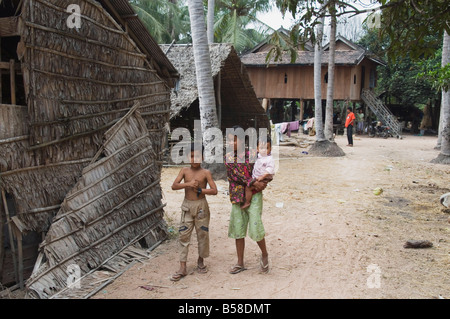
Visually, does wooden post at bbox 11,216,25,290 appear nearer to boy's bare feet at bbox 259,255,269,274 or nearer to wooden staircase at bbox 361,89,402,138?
boy's bare feet at bbox 259,255,269,274

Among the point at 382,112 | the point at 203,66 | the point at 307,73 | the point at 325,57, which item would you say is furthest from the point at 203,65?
the point at 382,112

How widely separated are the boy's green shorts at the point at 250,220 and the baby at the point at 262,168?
83 millimetres

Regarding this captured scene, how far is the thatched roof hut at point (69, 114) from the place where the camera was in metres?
4.11

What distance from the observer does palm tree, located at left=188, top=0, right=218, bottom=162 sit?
8.96m

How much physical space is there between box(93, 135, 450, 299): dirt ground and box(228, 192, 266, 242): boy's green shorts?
0.48m

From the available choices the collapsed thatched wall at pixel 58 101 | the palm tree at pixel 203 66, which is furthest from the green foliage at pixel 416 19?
the collapsed thatched wall at pixel 58 101

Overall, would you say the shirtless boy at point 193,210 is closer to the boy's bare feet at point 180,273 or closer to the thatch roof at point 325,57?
the boy's bare feet at point 180,273

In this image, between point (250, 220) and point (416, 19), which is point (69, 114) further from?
point (416, 19)

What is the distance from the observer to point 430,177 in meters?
11.2

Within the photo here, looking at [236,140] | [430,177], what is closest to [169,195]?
[236,140]

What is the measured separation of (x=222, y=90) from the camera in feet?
49.1

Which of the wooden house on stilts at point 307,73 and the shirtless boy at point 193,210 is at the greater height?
the wooden house on stilts at point 307,73

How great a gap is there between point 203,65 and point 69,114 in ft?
16.8
